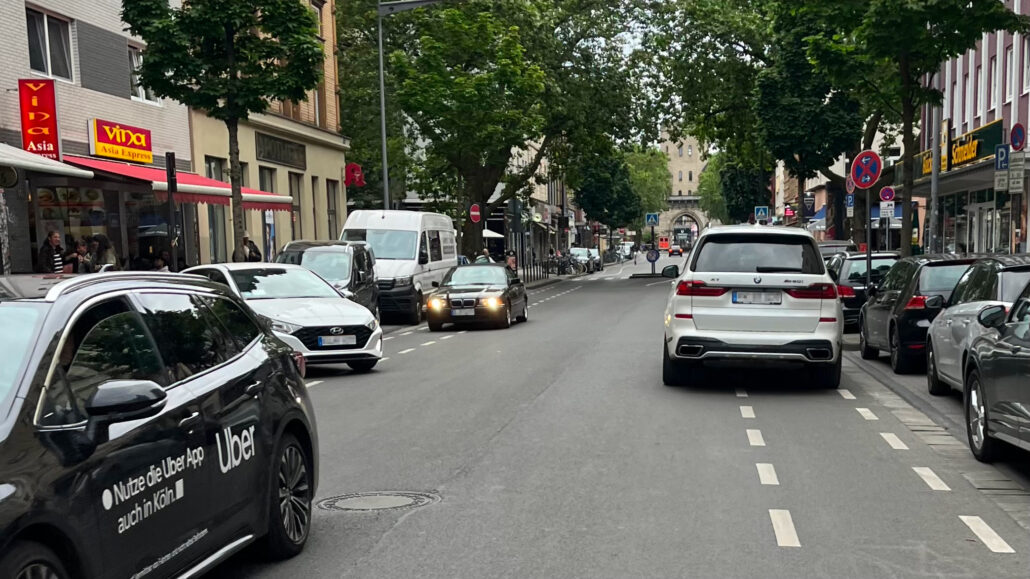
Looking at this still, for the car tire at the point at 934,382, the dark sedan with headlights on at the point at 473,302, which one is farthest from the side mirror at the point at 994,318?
the dark sedan with headlights on at the point at 473,302

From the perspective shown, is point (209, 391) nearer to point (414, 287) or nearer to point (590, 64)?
point (414, 287)

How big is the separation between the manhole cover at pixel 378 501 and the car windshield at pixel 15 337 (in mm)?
2987

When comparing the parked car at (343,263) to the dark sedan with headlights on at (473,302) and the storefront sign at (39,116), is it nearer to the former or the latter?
the dark sedan with headlights on at (473,302)

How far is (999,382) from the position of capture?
26.0 ft

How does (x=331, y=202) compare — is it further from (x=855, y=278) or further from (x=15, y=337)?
(x=15, y=337)

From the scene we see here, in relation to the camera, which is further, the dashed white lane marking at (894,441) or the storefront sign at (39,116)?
the storefront sign at (39,116)

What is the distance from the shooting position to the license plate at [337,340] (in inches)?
580

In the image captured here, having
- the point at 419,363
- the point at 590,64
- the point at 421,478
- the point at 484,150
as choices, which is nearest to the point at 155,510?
the point at 421,478

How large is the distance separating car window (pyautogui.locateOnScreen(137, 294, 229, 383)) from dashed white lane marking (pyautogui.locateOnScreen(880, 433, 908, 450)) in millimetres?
5697

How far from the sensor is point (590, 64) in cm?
4538

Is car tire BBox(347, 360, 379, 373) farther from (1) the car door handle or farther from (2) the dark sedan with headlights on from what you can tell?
(1) the car door handle

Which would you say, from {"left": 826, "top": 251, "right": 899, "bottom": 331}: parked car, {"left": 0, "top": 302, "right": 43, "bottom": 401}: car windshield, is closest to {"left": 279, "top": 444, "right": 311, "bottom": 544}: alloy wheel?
{"left": 0, "top": 302, "right": 43, "bottom": 401}: car windshield

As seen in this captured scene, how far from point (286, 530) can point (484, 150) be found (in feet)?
120

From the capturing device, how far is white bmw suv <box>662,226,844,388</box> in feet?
39.8
